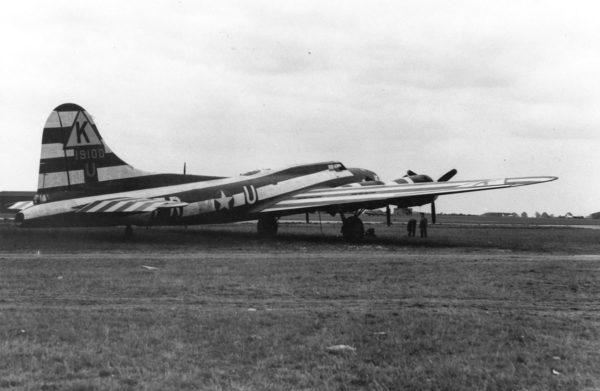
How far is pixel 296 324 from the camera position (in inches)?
405

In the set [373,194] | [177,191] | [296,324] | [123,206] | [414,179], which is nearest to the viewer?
[296,324]

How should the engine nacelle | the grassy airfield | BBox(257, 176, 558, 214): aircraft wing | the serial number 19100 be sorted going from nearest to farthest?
the grassy airfield < the serial number 19100 < BBox(257, 176, 558, 214): aircraft wing < the engine nacelle

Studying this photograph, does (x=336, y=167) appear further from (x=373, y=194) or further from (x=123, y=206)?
(x=123, y=206)

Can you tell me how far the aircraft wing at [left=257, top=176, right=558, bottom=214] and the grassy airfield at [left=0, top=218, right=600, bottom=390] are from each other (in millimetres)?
10726

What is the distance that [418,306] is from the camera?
12.3 metres

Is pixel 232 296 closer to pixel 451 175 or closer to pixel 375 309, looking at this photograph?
pixel 375 309

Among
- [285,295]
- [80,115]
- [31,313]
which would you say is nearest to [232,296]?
[285,295]

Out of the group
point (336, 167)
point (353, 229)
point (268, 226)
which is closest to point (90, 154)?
point (268, 226)

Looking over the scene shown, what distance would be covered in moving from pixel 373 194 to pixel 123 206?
12804 mm

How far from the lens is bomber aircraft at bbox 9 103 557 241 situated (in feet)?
86.5

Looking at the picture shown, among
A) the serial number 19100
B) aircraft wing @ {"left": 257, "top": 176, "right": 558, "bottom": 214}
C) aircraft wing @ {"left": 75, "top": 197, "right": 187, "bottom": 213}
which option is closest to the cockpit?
aircraft wing @ {"left": 257, "top": 176, "right": 558, "bottom": 214}

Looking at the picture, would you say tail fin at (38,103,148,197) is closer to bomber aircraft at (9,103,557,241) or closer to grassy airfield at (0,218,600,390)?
bomber aircraft at (9,103,557,241)

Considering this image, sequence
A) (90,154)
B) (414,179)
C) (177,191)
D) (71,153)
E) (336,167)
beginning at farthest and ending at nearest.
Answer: (336,167), (414,179), (177,191), (90,154), (71,153)

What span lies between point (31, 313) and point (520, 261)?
1639 cm
